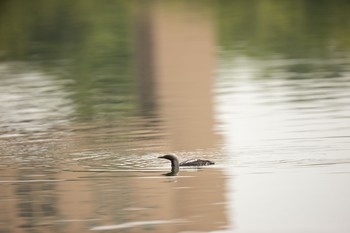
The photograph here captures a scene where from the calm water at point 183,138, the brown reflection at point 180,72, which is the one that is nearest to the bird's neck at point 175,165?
the calm water at point 183,138

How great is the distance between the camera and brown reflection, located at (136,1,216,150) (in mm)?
24163

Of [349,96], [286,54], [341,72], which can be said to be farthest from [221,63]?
[349,96]

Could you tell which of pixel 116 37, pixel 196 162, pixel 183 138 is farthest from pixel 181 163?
pixel 116 37

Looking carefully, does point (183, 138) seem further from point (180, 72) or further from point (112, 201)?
point (180, 72)

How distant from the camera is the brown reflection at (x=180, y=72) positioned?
24163 mm

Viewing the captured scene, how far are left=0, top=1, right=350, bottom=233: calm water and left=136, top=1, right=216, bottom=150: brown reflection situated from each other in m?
0.10

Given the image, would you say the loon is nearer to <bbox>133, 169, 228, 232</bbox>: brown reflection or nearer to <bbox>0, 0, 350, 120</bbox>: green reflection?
<bbox>133, 169, 228, 232</bbox>: brown reflection

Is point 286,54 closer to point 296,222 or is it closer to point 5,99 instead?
point 5,99

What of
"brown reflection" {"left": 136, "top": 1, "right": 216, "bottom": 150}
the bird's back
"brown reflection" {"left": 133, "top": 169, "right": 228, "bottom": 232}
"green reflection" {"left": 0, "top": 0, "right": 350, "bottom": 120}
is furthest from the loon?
"green reflection" {"left": 0, "top": 0, "right": 350, "bottom": 120}

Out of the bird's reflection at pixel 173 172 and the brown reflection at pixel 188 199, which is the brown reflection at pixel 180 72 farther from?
the brown reflection at pixel 188 199

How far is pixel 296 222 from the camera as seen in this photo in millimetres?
16188

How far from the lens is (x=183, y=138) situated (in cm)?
2288

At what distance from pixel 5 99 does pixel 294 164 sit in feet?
45.2

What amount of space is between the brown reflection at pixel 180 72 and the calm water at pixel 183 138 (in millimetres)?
99
